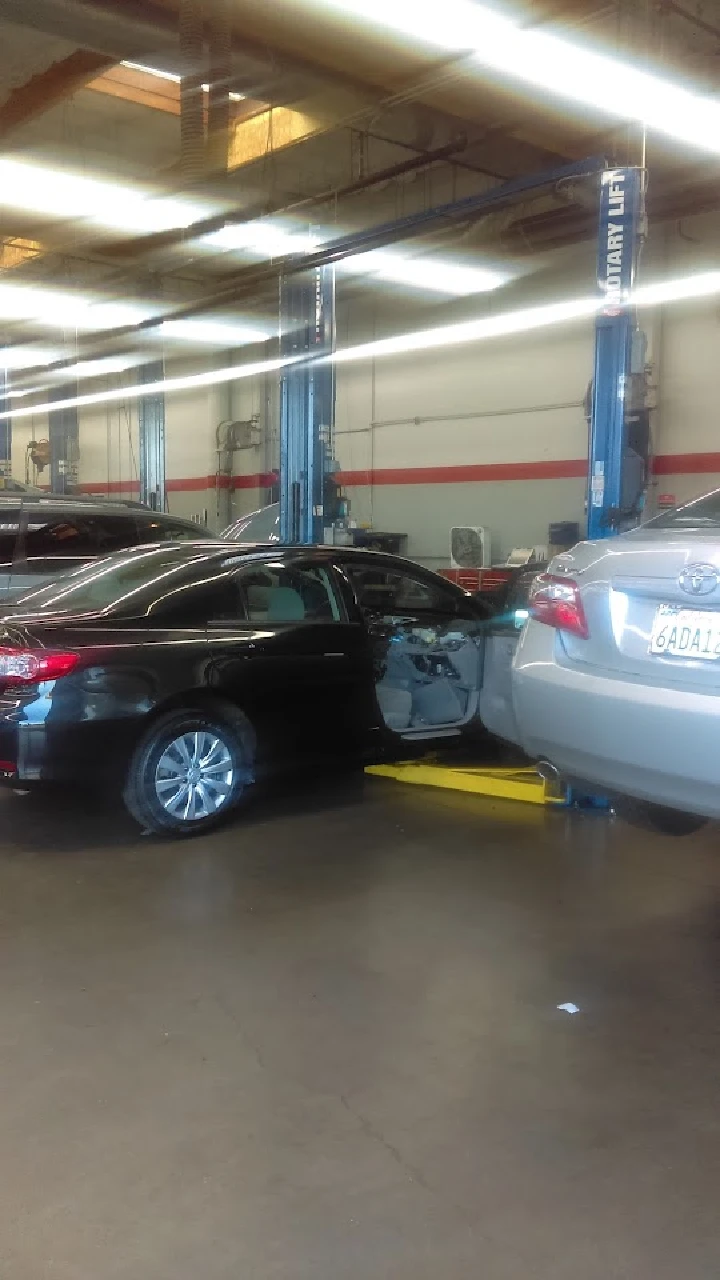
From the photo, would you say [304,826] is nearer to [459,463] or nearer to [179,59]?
[179,59]

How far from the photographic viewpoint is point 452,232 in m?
12.0

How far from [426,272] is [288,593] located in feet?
25.3

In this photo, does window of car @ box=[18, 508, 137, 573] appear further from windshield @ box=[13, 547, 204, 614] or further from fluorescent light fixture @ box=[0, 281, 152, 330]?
fluorescent light fixture @ box=[0, 281, 152, 330]

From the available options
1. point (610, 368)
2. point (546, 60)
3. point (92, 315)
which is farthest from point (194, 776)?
point (92, 315)

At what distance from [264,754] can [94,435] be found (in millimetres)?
19247

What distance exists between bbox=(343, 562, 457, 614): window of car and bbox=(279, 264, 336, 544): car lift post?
12.0 feet

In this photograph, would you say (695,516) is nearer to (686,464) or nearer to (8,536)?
(8,536)

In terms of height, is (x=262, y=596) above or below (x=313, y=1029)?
above

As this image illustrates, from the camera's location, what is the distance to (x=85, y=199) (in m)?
7.90

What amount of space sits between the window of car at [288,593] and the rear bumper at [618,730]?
200 cm

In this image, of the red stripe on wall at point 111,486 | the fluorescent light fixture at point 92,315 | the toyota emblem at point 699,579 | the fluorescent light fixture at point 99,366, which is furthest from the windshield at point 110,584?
the red stripe on wall at point 111,486

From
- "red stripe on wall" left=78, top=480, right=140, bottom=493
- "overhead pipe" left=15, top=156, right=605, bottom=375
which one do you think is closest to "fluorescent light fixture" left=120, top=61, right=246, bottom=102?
"overhead pipe" left=15, top=156, right=605, bottom=375

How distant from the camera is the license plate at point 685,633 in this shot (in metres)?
2.57

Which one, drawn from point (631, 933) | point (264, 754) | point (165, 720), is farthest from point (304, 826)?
point (631, 933)
